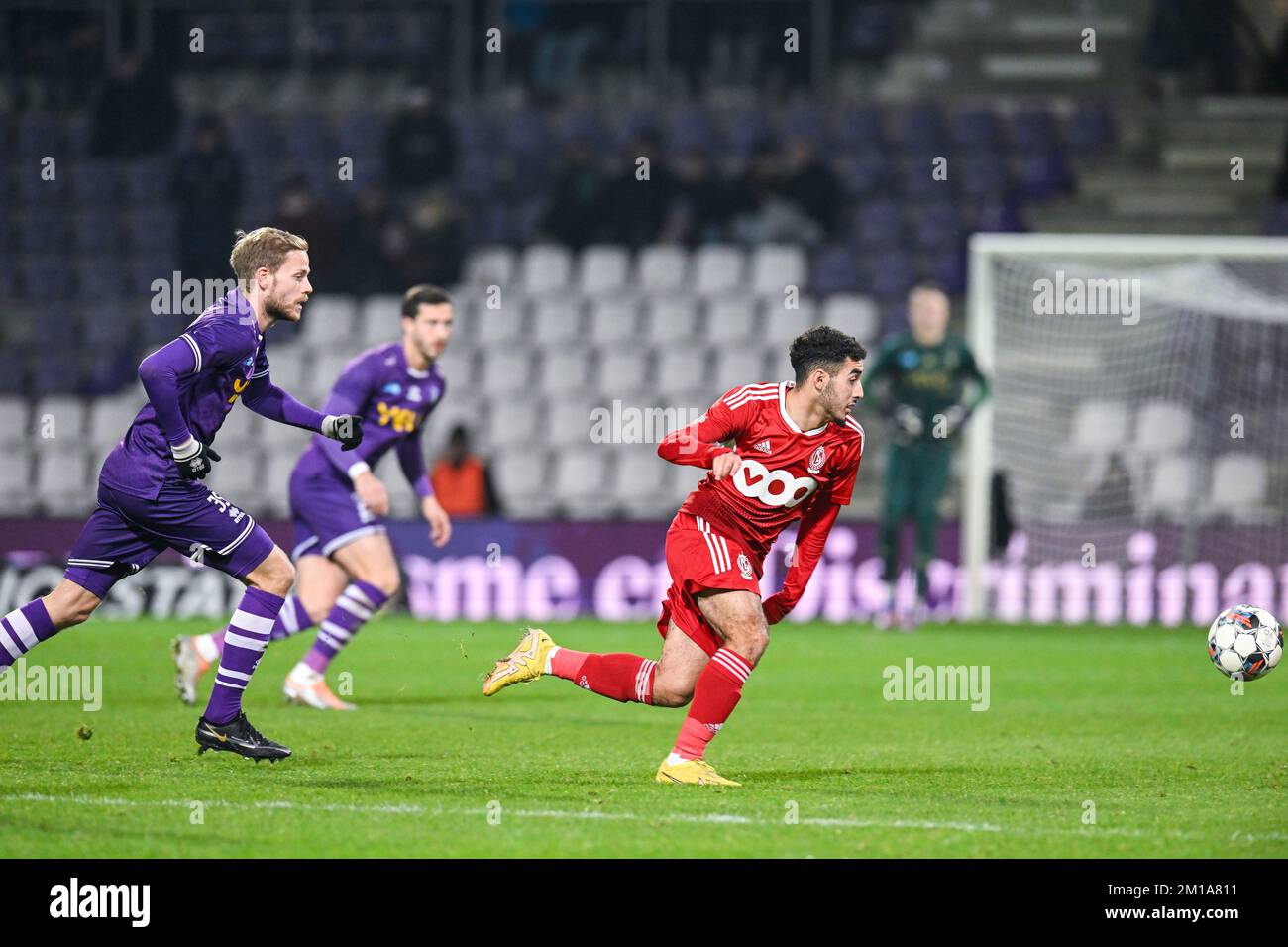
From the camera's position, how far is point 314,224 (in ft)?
61.6

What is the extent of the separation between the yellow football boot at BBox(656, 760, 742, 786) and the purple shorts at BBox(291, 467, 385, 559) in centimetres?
347

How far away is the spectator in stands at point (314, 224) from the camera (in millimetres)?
18625

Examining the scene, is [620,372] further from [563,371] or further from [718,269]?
[718,269]

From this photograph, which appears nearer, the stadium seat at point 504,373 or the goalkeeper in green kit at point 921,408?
the goalkeeper in green kit at point 921,408

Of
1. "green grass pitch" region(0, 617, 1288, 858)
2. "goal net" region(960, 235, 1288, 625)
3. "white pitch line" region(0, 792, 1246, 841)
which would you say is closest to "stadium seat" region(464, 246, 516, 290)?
"goal net" region(960, 235, 1288, 625)

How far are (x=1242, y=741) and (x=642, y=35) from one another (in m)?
14.2

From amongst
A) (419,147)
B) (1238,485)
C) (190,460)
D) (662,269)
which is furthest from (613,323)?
(190,460)

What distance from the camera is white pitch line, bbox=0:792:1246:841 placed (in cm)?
576

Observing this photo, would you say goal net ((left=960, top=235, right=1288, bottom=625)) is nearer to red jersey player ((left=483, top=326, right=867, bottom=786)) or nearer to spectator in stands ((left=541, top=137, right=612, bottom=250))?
spectator in stands ((left=541, top=137, right=612, bottom=250))

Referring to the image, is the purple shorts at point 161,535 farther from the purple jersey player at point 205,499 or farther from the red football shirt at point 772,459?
the red football shirt at point 772,459

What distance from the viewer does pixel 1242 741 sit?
27.3 feet

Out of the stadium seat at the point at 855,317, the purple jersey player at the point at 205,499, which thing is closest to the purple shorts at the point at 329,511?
the purple jersey player at the point at 205,499

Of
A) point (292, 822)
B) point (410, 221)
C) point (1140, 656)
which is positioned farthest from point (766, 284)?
point (292, 822)

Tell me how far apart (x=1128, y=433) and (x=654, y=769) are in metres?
10.7
